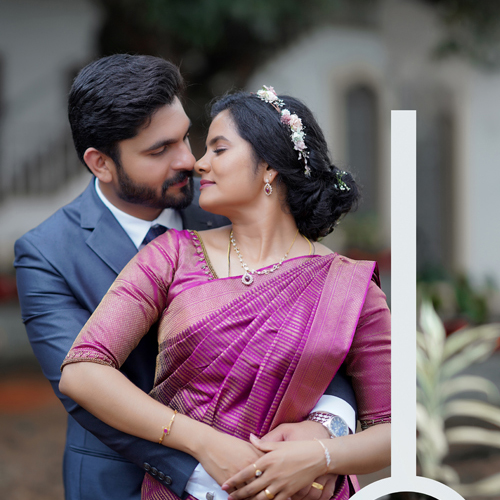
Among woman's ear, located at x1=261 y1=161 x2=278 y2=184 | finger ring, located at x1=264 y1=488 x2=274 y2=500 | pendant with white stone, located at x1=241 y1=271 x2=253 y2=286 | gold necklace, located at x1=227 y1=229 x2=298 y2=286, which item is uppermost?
woman's ear, located at x1=261 y1=161 x2=278 y2=184

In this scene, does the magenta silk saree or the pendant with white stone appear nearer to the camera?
→ the magenta silk saree

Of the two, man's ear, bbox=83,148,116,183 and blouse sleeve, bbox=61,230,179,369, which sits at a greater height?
man's ear, bbox=83,148,116,183

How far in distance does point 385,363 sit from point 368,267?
265mm

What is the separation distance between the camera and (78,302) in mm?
1903

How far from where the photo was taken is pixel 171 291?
1.65 metres

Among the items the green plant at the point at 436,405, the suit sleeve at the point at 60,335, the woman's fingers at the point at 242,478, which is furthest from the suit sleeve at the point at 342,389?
the green plant at the point at 436,405

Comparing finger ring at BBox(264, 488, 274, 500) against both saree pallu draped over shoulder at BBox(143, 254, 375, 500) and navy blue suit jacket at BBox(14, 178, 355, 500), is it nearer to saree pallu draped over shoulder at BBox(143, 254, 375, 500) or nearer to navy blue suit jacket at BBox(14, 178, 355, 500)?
saree pallu draped over shoulder at BBox(143, 254, 375, 500)

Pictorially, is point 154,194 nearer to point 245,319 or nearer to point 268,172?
point 268,172

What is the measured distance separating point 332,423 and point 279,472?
202 millimetres

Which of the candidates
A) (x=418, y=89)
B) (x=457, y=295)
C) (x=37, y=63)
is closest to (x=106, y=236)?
(x=457, y=295)

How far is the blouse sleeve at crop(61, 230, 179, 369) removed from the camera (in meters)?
1.52

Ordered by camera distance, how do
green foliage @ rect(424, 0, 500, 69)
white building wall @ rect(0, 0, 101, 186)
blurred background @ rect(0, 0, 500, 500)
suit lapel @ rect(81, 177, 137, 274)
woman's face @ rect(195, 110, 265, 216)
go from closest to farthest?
woman's face @ rect(195, 110, 265, 216) < suit lapel @ rect(81, 177, 137, 274) < blurred background @ rect(0, 0, 500, 500) < green foliage @ rect(424, 0, 500, 69) < white building wall @ rect(0, 0, 101, 186)

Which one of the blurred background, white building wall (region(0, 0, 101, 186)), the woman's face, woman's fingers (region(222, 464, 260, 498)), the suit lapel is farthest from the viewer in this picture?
white building wall (region(0, 0, 101, 186))

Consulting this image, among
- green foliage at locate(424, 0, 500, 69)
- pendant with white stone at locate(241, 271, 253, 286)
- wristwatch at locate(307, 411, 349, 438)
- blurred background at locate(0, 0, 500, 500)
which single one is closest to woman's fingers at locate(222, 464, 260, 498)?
wristwatch at locate(307, 411, 349, 438)
